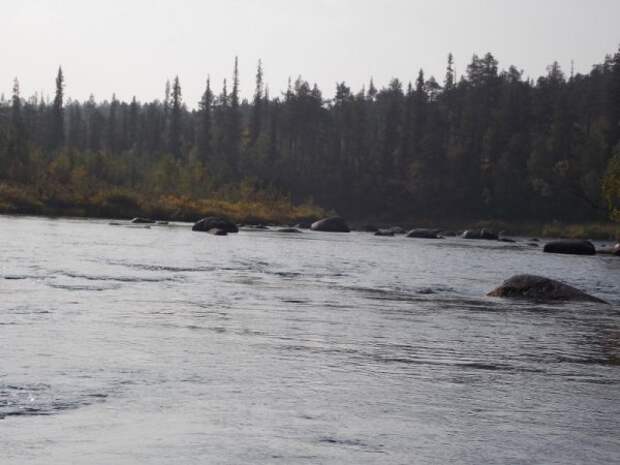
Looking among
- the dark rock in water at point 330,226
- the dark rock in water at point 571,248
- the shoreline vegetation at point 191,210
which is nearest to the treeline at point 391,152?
the shoreline vegetation at point 191,210

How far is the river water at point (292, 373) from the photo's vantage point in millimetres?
7195

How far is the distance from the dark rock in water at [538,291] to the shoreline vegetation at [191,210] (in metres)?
43.4

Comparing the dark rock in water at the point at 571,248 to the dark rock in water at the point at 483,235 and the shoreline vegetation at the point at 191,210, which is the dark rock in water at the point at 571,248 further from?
the shoreline vegetation at the point at 191,210

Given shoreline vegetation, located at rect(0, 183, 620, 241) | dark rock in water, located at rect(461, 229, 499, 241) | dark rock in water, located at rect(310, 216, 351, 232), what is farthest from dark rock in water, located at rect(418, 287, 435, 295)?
dark rock in water, located at rect(461, 229, 499, 241)

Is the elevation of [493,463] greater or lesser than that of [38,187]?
lesser

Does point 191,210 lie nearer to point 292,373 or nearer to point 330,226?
point 330,226

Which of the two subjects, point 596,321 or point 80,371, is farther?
point 596,321

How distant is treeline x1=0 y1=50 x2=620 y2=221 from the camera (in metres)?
87.8

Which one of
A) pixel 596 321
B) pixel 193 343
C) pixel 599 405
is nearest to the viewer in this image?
pixel 599 405

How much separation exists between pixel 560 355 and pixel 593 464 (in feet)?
19.9

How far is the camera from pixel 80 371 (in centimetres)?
985

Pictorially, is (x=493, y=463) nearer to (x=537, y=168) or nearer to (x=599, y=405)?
(x=599, y=405)

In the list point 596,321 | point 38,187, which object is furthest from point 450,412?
point 38,187

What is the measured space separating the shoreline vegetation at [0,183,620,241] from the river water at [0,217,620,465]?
40576 millimetres
